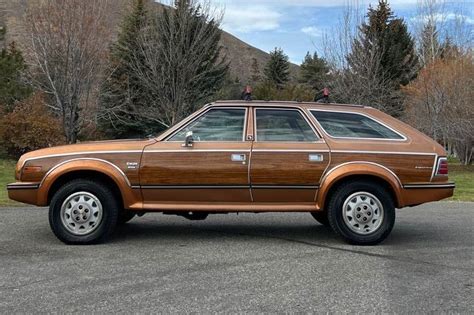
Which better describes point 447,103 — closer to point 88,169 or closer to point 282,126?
point 282,126

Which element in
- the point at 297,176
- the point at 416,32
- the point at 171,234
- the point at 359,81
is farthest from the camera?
the point at 416,32

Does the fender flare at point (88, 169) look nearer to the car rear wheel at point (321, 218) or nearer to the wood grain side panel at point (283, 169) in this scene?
the wood grain side panel at point (283, 169)

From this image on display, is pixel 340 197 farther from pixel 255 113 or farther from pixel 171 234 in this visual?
pixel 171 234

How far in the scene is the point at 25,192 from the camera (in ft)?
22.0

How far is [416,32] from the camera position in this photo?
45312 millimetres

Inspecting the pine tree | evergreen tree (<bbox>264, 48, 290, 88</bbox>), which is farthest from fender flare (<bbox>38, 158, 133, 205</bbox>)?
evergreen tree (<bbox>264, 48, 290, 88</bbox>)

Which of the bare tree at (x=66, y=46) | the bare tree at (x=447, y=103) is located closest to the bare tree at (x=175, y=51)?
the bare tree at (x=66, y=46)

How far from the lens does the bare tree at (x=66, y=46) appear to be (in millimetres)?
21703

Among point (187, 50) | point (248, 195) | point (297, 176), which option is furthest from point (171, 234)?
point (187, 50)

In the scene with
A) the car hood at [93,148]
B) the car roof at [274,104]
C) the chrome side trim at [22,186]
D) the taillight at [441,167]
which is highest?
the car roof at [274,104]

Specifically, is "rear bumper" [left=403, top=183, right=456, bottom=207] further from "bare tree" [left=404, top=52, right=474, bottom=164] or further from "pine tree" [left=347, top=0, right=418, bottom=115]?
"pine tree" [left=347, top=0, right=418, bottom=115]

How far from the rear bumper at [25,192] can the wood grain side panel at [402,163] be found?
3.56m

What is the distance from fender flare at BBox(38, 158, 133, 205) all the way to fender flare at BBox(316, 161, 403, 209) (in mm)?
2318

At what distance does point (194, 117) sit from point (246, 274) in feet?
7.55
